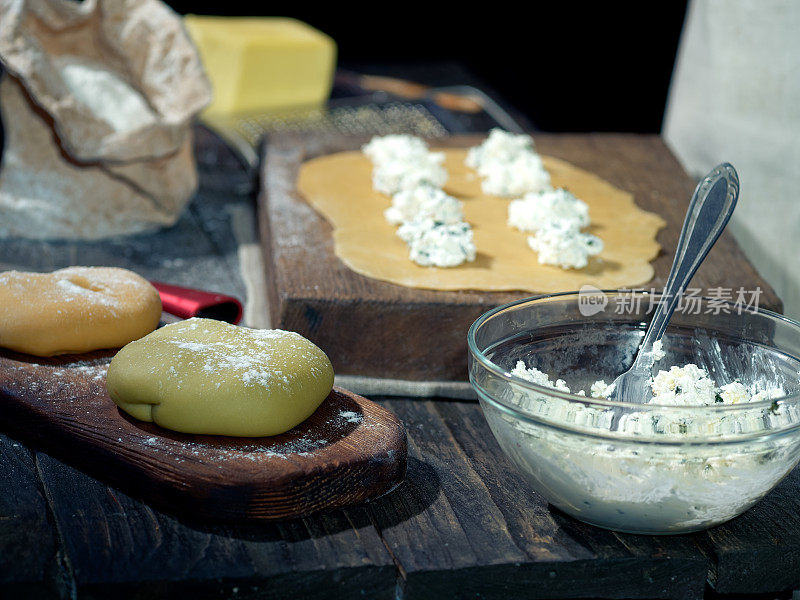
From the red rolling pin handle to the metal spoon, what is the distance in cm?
50

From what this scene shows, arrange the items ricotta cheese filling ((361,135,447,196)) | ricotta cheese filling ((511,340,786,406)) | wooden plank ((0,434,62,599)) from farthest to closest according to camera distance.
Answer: ricotta cheese filling ((361,135,447,196))
ricotta cheese filling ((511,340,786,406))
wooden plank ((0,434,62,599))

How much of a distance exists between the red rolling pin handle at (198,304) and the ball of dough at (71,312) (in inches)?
4.6

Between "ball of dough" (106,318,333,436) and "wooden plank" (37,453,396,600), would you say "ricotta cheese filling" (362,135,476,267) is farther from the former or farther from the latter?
"wooden plank" (37,453,396,600)

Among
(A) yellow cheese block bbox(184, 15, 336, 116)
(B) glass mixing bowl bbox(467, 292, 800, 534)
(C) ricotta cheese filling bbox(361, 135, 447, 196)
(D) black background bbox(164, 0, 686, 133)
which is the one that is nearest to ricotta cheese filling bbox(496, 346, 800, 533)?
(B) glass mixing bowl bbox(467, 292, 800, 534)

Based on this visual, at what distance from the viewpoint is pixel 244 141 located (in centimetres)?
190

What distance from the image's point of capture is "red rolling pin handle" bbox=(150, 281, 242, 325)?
119 cm

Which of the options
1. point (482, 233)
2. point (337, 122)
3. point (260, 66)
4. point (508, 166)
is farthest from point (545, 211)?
point (260, 66)

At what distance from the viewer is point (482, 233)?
1.34 meters

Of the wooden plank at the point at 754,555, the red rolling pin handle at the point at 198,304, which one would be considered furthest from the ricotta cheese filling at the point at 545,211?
the wooden plank at the point at 754,555

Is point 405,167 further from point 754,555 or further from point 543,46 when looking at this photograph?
point 543,46

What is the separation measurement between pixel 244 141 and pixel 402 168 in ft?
1.82

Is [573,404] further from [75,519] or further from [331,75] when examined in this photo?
[331,75]

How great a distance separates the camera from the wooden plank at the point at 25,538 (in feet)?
2.49

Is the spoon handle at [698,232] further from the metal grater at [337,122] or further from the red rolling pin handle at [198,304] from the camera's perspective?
the metal grater at [337,122]
